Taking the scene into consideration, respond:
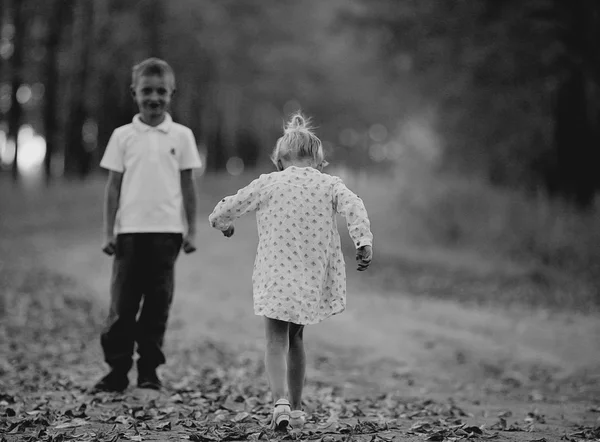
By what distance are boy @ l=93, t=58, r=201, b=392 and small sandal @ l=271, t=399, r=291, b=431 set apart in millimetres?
1668

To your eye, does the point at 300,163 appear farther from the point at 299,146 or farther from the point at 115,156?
the point at 115,156

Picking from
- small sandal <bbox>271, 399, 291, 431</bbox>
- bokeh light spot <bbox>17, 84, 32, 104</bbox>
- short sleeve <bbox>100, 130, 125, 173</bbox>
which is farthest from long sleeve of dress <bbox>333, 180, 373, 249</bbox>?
bokeh light spot <bbox>17, 84, 32, 104</bbox>

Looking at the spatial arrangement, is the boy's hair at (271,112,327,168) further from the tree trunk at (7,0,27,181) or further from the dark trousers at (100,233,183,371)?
the tree trunk at (7,0,27,181)

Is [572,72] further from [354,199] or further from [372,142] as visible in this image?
[372,142]

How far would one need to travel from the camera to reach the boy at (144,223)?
19.4 feet

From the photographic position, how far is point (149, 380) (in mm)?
6152

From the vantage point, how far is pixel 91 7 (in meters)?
28.6

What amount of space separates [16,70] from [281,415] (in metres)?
25.6

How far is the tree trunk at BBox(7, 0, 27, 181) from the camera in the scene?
27.5m

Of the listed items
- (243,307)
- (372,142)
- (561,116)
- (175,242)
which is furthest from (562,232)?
(372,142)

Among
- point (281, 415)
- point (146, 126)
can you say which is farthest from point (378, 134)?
point (281, 415)

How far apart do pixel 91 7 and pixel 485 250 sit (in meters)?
17.5

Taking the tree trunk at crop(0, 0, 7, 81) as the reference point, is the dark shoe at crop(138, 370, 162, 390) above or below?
below

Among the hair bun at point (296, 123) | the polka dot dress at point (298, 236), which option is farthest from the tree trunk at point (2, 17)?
the polka dot dress at point (298, 236)
